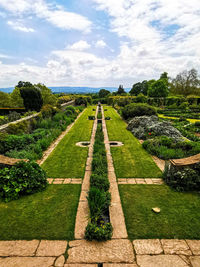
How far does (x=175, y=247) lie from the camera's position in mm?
2893

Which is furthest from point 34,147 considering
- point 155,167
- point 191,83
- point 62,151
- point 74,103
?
point 191,83

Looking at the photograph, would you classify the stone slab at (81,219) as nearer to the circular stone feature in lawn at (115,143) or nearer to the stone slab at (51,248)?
the stone slab at (51,248)

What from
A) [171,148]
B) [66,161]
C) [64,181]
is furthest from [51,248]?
[171,148]

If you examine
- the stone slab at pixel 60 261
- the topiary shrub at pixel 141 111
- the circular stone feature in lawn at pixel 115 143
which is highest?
the topiary shrub at pixel 141 111

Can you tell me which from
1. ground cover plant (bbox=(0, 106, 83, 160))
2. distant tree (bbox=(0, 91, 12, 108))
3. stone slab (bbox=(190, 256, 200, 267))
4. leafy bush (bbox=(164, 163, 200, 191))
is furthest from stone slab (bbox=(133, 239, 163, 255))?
distant tree (bbox=(0, 91, 12, 108))

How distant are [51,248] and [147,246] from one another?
1.76 m

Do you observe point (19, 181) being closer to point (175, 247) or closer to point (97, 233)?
point (97, 233)

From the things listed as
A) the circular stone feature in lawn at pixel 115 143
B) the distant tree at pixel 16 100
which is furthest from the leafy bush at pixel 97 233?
the distant tree at pixel 16 100

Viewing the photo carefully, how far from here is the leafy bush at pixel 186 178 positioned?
15.3ft

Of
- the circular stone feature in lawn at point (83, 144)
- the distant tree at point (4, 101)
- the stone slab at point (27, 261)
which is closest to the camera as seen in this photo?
the stone slab at point (27, 261)

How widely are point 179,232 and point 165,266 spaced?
87 cm

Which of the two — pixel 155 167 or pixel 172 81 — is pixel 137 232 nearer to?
pixel 155 167

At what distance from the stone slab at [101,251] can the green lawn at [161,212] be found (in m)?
0.30

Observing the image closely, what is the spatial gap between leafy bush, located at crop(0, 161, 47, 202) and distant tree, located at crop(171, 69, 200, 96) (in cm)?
4470
